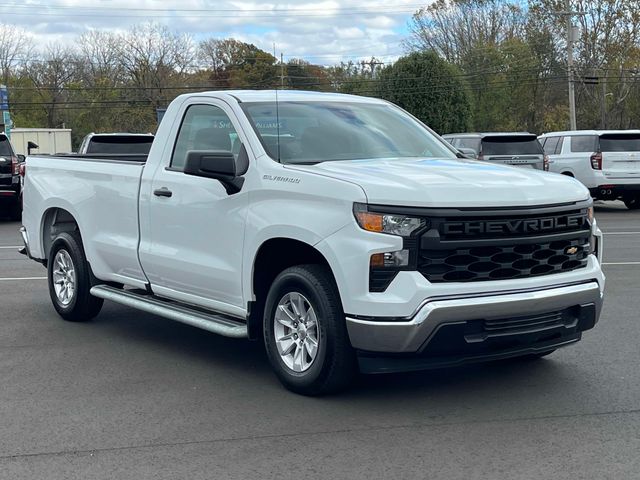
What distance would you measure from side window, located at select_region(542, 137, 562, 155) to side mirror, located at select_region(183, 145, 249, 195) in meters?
17.9

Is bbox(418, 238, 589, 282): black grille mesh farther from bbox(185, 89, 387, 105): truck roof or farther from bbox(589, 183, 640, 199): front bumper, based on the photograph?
bbox(589, 183, 640, 199): front bumper

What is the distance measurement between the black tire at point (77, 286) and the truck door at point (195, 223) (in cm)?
117

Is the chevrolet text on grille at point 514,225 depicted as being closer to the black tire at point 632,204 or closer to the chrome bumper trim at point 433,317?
the chrome bumper trim at point 433,317

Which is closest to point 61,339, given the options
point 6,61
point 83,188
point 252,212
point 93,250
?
point 93,250

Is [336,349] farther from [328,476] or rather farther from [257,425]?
[328,476]

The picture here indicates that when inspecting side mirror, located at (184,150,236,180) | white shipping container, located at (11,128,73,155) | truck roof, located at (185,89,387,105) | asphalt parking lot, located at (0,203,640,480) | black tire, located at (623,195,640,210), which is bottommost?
asphalt parking lot, located at (0,203,640,480)

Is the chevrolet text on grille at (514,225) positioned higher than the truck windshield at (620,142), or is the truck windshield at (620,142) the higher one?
the truck windshield at (620,142)

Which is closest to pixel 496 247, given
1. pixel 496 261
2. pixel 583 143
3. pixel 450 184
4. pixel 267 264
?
pixel 496 261

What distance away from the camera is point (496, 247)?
5.15 meters

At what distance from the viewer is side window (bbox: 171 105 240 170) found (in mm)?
6402

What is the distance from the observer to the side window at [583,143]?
21078 mm

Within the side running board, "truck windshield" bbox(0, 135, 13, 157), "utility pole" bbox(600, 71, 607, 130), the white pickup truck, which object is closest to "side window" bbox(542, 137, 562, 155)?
"truck windshield" bbox(0, 135, 13, 157)

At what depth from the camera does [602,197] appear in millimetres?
20844

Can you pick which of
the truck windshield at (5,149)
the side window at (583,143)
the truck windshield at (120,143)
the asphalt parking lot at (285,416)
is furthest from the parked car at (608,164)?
the asphalt parking lot at (285,416)
